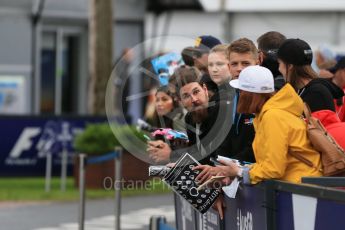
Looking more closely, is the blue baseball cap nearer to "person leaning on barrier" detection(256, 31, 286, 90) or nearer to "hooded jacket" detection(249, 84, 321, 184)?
"person leaning on barrier" detection(256, 31, 286, 90)

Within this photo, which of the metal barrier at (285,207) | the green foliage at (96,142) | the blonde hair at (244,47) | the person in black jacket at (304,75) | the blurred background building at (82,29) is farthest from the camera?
the blurred background building at (82,29)

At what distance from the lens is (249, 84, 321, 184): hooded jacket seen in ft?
17.0

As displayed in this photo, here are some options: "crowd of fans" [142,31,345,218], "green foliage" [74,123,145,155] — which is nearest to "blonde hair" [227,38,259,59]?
"crowd of fans" [142,31,345,218]

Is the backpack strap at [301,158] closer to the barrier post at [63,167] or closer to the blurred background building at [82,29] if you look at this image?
the barrier post at [63,167]

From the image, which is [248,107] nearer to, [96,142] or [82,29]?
[96,142]

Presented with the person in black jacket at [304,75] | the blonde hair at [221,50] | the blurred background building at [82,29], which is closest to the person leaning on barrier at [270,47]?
the blonde hair at [221,50]

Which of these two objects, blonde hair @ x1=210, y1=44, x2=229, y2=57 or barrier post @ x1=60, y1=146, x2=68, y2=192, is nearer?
blonde hair @ x1=210, y1=44, x2=229, y2=57

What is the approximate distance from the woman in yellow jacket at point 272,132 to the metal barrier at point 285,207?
0.12 metres

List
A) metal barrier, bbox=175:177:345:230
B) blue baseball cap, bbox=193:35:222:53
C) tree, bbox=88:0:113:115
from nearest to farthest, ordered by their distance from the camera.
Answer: metal barrier, bbox=175:177:345:230
blue baseball cap, bbox=193:35:222:53
tree, bbox=88:0:113:115

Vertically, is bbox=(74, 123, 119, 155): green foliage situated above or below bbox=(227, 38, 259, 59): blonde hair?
below

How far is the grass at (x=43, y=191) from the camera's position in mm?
16141

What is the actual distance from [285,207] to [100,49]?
→ 1611 cm

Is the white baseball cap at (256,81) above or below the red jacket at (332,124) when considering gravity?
above

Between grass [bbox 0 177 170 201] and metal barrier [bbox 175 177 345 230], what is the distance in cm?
908
